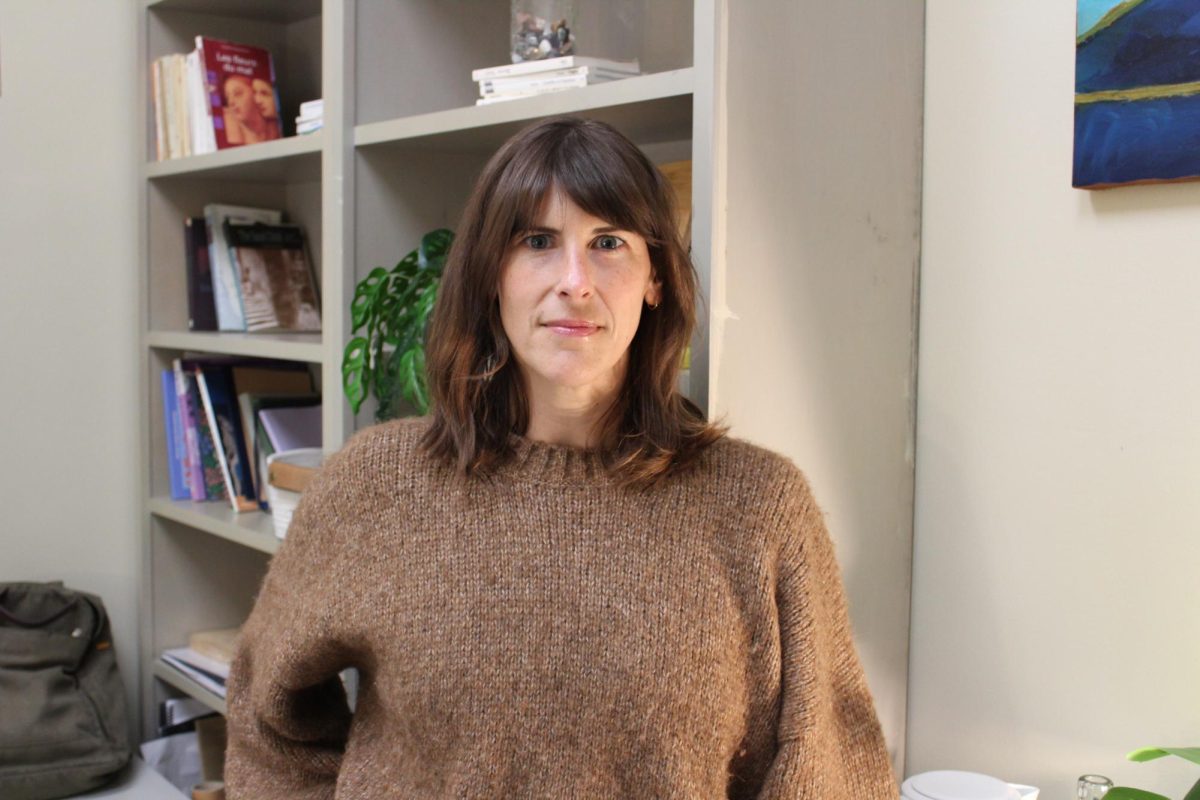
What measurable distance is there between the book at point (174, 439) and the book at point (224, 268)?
150mm

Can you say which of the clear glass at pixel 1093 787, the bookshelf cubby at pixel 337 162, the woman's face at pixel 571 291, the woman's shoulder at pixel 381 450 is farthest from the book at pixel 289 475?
the clear glass at pixel 1093 787

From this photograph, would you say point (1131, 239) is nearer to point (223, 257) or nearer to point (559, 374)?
point (559, 374)

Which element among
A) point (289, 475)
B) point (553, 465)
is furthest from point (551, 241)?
point (289, 475)

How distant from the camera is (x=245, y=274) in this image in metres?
2.28

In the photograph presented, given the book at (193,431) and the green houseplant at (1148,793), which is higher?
the book at (193,431)

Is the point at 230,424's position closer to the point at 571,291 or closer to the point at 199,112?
the point at 199,112

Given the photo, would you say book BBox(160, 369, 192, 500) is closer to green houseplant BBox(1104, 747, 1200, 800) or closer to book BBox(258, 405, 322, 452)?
book BBox(258, 405, 322, 452)

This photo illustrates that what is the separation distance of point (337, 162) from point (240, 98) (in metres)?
0.59

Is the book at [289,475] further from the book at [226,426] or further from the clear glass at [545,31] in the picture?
the clear glass at [545,31]

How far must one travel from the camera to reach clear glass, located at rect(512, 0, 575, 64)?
1475 mm

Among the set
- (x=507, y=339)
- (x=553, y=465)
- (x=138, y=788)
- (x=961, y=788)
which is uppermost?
(x=507, y=339)

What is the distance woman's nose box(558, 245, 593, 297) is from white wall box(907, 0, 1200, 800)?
24.5 inches

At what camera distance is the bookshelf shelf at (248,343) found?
1.87m

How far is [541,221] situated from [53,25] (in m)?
1.58
